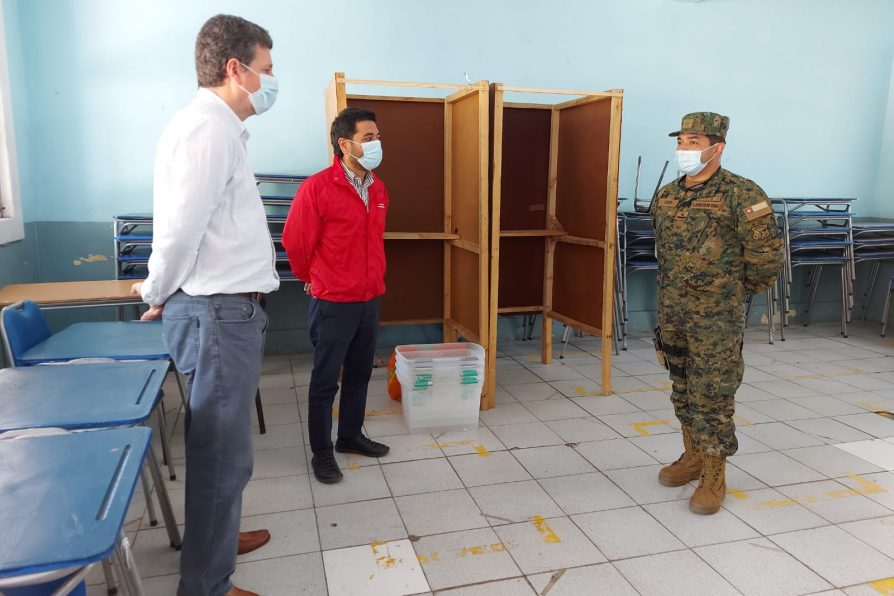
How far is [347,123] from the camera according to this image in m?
2.51

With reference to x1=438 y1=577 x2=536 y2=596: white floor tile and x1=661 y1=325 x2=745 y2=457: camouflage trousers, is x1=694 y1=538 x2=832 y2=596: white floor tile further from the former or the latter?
x1=438 y1=577 x2=536 y2=596: white floor tile

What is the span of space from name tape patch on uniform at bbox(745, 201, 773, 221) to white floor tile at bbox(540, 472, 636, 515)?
1.22 metres

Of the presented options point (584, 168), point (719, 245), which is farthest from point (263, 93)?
point (584, 168)

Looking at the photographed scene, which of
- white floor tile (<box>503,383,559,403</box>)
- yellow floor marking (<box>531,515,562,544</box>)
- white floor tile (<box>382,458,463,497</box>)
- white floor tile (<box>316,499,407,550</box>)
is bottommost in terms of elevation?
yellow floor marking (<box>531,515,562,544</box>)

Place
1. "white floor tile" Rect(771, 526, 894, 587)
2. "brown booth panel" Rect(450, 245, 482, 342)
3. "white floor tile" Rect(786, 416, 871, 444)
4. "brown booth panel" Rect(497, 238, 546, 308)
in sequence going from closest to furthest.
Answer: "white floor tile" Rect(771, 526, 894, 587)
"white floor tile" Rect(786, 416, 871, 444)
"brown booth panel" Rect(450, 245, 482, 342)
"brown booth panel" Rect(497, 238, 546, 308)

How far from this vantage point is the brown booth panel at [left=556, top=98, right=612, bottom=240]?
142 inches

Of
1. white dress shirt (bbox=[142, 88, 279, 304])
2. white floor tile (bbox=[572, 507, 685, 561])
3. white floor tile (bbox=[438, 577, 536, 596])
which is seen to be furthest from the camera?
white floor tile (bbox=[572, 507, 685, 561])

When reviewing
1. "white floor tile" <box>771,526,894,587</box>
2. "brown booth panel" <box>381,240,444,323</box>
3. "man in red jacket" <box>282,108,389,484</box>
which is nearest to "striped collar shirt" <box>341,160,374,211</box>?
"man in red jacket" <box>282,108,389,484</box>

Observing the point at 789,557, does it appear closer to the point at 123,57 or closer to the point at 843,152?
the point at 123,57

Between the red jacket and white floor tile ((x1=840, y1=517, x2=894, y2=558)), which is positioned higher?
the red jacket

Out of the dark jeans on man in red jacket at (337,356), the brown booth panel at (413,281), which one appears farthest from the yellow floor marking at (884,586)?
the brown booth panel at (413,281)

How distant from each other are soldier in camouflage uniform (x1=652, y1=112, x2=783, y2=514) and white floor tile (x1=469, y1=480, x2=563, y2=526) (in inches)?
23.3

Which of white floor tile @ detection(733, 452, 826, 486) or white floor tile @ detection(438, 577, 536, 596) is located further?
white floor tile @ detection(733, 452, 826, 486)

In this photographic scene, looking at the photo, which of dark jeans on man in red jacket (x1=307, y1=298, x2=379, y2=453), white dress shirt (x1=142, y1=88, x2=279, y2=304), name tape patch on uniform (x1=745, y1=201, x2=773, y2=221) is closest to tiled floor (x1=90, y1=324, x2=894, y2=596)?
dark jeans on man in red jacket (x1=307, y1=298, x2=379, y2=453)
